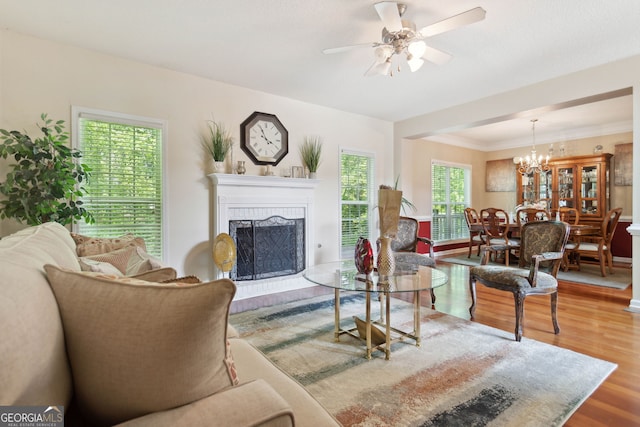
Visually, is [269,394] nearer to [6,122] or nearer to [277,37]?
[277,37]

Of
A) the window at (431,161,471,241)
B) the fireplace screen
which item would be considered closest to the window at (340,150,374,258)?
the fireplace screen

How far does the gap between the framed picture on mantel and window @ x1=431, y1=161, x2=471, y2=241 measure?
2.17ft

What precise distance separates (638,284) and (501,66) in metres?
2.61

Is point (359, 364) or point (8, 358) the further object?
point (359, 364)

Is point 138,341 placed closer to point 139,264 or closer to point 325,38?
point 139,264

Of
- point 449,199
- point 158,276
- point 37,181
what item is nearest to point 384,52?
point 158,276

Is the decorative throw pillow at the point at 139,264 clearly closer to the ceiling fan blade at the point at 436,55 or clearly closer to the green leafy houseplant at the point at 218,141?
the green leafy houseplant at the point at 218,141

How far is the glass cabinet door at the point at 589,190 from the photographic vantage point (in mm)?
5852

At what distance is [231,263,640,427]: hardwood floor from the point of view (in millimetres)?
1691

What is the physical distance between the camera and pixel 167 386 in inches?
28.4

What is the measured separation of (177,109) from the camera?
340 cm

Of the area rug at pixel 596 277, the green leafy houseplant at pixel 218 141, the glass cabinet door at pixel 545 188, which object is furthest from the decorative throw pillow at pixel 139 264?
the glass cabinet door at pixel 545 188

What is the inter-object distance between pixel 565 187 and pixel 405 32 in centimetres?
584

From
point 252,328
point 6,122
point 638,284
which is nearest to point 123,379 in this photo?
point 252,328
